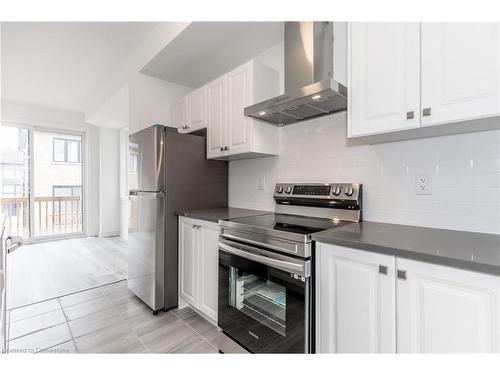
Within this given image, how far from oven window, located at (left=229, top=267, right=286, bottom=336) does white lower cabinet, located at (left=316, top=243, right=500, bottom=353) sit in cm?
22

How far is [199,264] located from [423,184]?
66.5 inches

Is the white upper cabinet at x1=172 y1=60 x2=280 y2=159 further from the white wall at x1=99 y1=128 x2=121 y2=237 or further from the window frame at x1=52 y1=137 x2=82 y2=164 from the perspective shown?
the window frame at x1=52 y1=137 x2=82 y2=164

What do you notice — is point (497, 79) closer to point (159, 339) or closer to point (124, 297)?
point (159, 339)

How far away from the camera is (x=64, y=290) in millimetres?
2689

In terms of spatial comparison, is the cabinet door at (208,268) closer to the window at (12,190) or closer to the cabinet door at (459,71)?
the cabinet door at (459,71)

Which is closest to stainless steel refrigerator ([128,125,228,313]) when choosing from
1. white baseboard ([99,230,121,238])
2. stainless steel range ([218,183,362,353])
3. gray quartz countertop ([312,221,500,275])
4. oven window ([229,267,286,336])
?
stainless steel range ([218,183,362,353])

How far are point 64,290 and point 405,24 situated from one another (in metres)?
3.72

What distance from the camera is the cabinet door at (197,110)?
2504 millimetres

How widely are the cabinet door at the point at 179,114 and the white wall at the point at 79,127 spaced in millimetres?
3466

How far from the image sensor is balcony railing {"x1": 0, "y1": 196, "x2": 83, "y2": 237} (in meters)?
4.67

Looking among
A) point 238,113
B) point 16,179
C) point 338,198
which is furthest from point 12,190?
point 338,198

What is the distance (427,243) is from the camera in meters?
1.09

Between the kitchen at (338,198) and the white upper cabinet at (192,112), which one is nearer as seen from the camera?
the kitchen at (338,198)

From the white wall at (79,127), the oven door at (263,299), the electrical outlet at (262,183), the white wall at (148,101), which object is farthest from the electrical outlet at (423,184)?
the white wall at (79,127)
